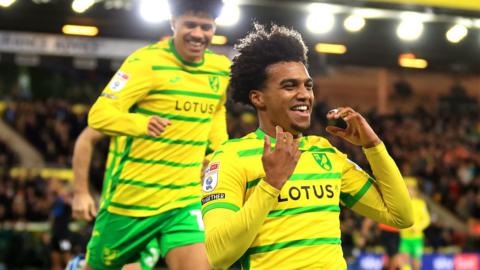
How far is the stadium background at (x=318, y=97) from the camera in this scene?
15.4 meters

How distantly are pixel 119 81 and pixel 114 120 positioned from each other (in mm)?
327

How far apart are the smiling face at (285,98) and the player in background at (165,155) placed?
1845mm

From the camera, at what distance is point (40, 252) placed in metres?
14.1

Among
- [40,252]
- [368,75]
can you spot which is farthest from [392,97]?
[40,252]

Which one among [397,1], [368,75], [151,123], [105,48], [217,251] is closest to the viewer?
[217,251]

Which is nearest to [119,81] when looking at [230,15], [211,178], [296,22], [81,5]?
[211,178]

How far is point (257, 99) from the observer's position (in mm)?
3922

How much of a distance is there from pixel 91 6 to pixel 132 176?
1061cm

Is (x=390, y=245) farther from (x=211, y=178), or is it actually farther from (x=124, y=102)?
(x=211, y=178)

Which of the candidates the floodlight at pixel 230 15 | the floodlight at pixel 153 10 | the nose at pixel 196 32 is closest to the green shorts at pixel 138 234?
the nose at pixel 196 32

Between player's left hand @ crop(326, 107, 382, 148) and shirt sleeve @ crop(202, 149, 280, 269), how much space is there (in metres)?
0.50

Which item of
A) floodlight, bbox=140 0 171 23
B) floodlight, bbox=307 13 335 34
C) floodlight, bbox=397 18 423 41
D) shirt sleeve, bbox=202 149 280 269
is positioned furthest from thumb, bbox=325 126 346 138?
floodlight, bbox=397 18 423 41

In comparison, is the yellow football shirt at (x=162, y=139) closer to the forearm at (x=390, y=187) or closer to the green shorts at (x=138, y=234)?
the green shorts at (x=138, y=234)

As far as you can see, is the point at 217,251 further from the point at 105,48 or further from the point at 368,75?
the point at 368,75
